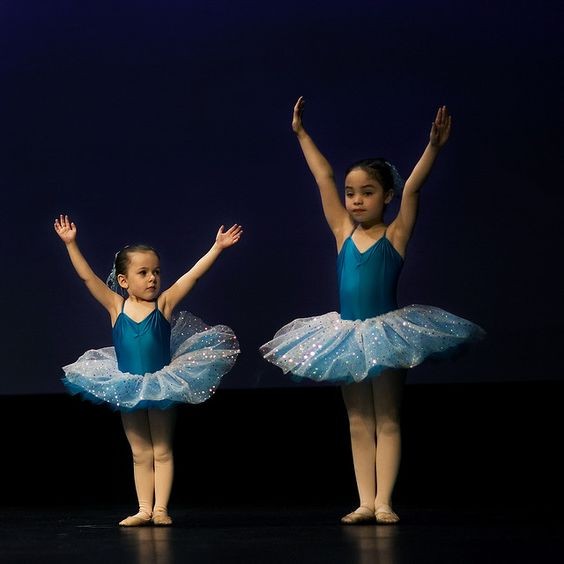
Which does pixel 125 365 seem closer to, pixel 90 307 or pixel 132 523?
pixel 132 523

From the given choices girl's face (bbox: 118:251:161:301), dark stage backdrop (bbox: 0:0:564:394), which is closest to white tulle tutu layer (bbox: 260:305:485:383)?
girl's face (bbox: 118:251:161:301)

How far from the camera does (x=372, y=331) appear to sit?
3.49 m

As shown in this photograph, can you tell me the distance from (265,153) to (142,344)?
116 centimetres

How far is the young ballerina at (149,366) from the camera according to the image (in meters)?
3.56

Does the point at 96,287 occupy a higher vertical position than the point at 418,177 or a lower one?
lower

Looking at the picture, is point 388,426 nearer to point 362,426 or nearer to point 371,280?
point 362,426

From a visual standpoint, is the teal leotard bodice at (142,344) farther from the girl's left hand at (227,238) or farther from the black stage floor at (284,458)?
the black stage floor at (284,458)

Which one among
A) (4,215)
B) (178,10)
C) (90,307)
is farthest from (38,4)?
(90,307)

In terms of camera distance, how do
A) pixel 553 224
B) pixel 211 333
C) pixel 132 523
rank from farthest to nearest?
pixel 553 224 < pixel 211 333 < pixel 132 523

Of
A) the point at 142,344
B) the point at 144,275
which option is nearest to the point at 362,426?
the point at 142,344

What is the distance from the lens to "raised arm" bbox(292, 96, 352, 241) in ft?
11.9

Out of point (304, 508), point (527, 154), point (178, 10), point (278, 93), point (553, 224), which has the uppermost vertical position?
point (178, 10)

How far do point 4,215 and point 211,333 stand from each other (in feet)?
4.07

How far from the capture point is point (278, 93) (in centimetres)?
450
